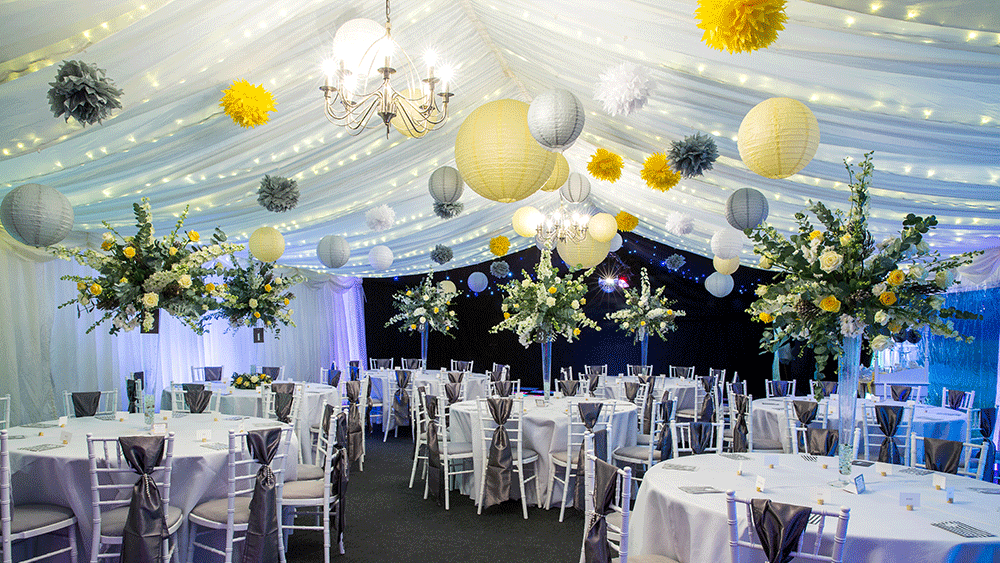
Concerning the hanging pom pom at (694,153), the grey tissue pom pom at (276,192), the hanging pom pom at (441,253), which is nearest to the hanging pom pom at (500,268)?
the hanging pom pom at (441,253)

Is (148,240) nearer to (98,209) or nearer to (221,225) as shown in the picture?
(98,209)

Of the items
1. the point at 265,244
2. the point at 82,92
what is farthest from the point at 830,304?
the point at 265,244

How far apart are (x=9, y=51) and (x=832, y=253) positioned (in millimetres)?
4145

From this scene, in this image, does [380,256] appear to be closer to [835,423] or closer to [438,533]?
[438,533]

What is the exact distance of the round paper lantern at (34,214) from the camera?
407cm

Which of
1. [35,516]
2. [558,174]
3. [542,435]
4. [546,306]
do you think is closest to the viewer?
[35,516]

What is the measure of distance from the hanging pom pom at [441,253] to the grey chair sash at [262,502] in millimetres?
7411

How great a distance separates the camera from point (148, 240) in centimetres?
448

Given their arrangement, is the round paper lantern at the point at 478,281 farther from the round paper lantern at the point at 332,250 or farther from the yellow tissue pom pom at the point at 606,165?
the yellow tissue pom pom at the point at 606,165

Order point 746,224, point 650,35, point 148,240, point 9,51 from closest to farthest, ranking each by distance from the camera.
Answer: point 9,51 → point 650,35 → point 148,240 → point 746,224

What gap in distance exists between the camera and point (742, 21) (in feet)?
7.55

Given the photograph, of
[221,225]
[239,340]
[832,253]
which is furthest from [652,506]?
[239,340]

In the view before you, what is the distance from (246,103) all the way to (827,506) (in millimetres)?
3798

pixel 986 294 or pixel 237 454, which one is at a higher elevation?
pixel 986 294
